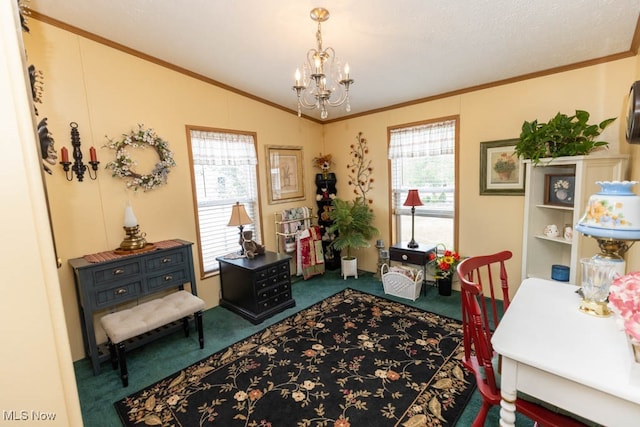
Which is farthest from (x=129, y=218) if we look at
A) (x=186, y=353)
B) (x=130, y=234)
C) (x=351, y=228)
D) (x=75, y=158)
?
(x=351, y=228)

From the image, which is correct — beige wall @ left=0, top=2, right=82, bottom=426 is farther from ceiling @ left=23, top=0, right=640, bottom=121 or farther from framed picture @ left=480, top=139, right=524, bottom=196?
framed picture @ left=480, top=139, right=524, bottom=196

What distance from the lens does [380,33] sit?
240cm

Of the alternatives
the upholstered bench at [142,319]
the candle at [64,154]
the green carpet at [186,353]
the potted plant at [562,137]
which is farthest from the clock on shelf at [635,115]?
the candle at [64,154]

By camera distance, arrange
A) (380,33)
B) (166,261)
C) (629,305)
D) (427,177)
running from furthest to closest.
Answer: (427,177)
(166,261)
(380,33)
(629,305)

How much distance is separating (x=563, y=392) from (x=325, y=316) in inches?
94.0

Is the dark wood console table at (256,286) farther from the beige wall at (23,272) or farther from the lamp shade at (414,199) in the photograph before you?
the beige wall at (23,272)

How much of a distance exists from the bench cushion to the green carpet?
363mm

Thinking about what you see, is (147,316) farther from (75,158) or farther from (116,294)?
(75,158)

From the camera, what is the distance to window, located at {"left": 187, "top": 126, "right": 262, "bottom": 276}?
3484 millimetres

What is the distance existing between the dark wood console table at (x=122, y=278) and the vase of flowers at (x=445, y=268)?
2834 mm

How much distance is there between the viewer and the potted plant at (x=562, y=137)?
247cm

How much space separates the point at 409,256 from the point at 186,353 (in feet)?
8.76

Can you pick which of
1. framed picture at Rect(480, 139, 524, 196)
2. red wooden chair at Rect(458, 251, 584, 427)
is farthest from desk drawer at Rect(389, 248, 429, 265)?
red wooden chair at Rect(458, 251, 584, 427)

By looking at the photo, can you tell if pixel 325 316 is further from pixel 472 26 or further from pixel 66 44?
pixel 66 44
